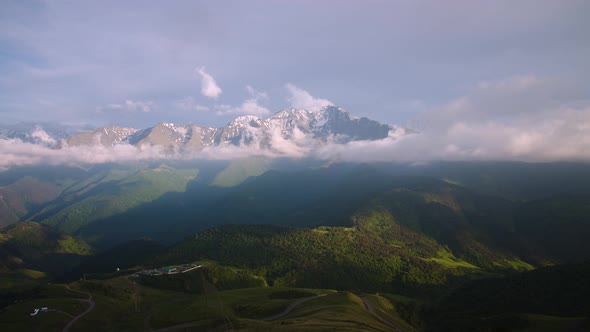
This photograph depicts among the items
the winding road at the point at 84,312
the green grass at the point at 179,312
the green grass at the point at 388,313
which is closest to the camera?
the green grass at the point at 179,312

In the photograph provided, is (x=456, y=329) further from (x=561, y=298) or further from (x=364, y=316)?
(x=561, y=298)

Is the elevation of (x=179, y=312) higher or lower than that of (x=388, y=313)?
higher

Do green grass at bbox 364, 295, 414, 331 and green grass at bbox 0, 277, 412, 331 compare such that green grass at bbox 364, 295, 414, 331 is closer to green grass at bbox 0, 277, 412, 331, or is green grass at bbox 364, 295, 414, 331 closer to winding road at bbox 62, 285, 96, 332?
green grass at bbox 0, 277, 412, 331

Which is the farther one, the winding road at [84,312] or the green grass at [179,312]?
the winding road at [84,312]

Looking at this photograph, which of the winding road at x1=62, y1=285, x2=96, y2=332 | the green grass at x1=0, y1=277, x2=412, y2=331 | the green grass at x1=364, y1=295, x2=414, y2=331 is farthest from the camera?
the green grass at x1=364, y1=295, x2=414, y2=331

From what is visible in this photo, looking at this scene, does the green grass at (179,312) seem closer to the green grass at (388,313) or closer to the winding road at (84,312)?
the green grass at (388,313)

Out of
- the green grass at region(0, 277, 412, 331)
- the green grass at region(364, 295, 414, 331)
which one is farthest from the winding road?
the green grass at region(364, 295, 414, 331)

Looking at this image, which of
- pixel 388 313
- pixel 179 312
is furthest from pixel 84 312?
pixel 388 313

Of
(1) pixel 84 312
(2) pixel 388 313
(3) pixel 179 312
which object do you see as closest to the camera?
(1) pixel 84 312

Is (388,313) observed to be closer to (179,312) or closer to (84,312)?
(179,312)

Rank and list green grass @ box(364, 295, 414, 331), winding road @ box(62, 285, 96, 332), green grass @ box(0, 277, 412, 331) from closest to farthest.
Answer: green grass @ box(0, 277, 412, 331), winding road @ box(62, 285, 96, 332), green grass @ box(364, 295, 414, 331)

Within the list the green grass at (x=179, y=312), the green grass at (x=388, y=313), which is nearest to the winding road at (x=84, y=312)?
the green grass at (x=179, y=312)

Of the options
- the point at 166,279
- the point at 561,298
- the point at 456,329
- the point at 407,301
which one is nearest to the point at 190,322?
the point at 166,279
